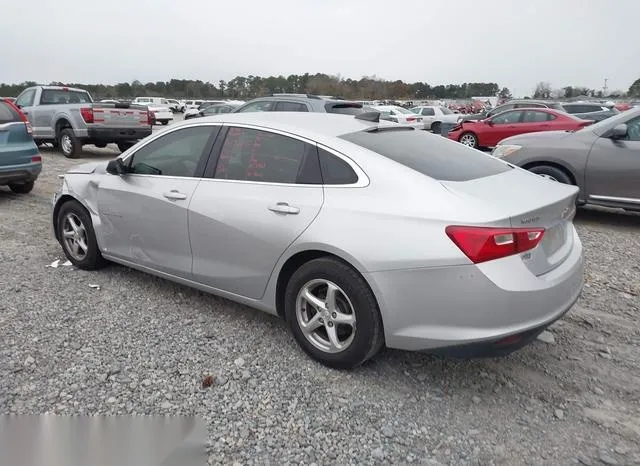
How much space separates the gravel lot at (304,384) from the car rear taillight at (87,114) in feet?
28.5

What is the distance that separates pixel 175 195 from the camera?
151 inches

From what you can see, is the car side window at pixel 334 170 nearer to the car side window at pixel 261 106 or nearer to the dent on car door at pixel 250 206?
the dent on car door at pixel 250 206

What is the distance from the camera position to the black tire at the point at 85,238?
4.64m

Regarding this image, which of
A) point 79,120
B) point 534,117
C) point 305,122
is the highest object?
point 305,122

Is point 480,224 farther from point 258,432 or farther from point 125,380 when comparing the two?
point 125,380

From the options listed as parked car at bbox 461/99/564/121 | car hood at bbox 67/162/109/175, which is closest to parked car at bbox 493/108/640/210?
car hood at bbox 67/162/109/175

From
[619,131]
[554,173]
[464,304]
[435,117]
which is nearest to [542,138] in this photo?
[554,173]

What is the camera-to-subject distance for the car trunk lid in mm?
2732

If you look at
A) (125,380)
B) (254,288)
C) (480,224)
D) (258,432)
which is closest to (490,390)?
(480,224)

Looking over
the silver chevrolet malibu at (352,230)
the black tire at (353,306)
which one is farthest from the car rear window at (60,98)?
the black tire at (353,306)

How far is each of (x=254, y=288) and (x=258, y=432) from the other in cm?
106

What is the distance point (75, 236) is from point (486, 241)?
12.6ft

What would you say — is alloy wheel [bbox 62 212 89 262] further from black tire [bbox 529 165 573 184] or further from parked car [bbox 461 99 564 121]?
parked car [bbox 461 99 564 121]

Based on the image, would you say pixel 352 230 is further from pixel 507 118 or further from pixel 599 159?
pixel 507 118
